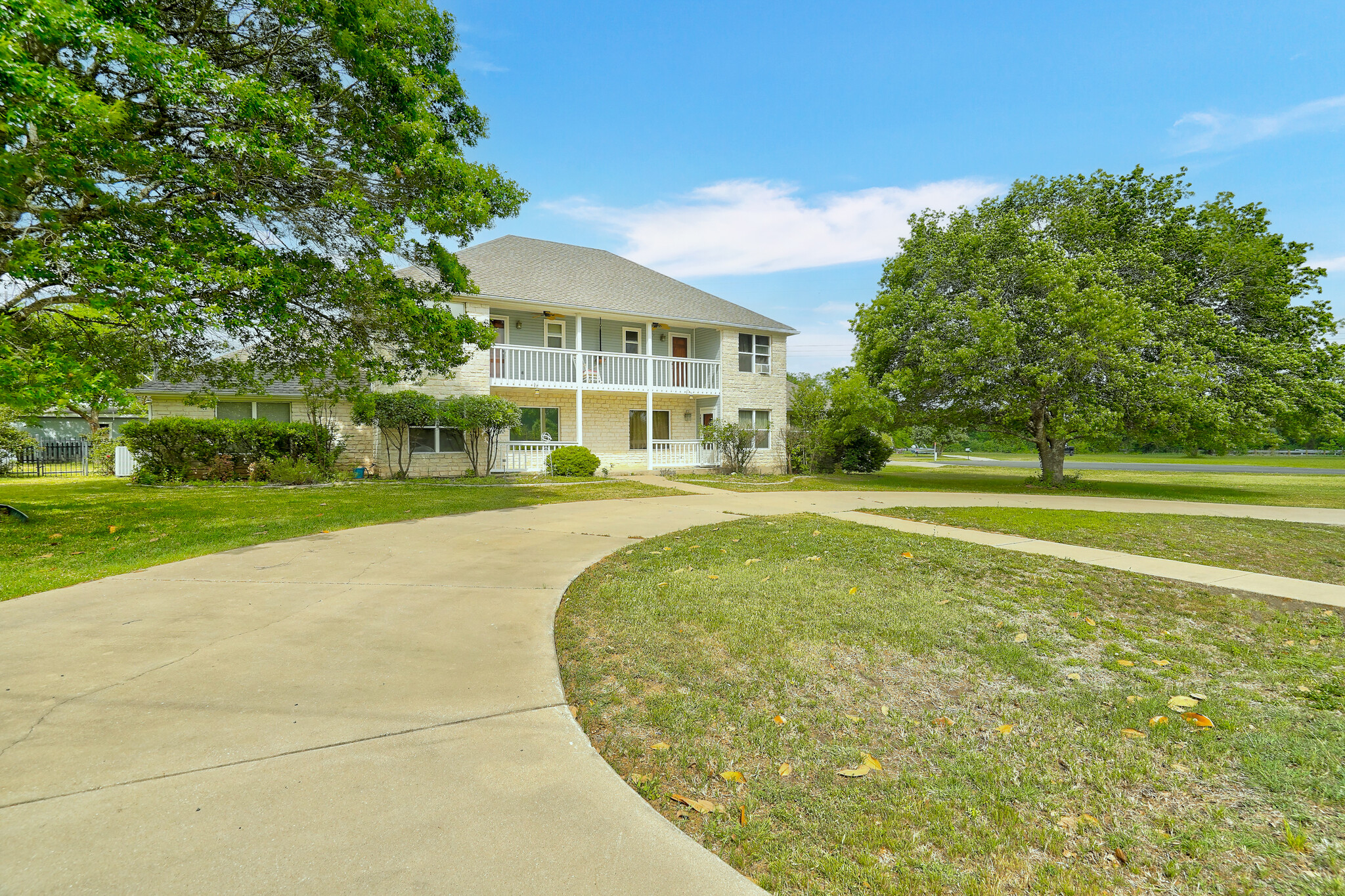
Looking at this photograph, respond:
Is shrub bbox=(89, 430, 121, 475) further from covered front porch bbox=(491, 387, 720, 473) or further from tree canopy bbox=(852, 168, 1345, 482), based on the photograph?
tree canopy bbox=(852, 168, 1345, 482)

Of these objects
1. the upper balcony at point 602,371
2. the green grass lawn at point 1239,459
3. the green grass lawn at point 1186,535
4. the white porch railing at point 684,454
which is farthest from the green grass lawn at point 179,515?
the green grass lawn at point 1239,459

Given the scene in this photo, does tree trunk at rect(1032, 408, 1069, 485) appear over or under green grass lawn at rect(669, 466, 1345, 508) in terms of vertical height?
over

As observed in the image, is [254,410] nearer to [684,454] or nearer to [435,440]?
[435,440]

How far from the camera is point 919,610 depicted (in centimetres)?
474

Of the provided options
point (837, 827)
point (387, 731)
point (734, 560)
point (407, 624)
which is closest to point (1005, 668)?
point (837, 827)

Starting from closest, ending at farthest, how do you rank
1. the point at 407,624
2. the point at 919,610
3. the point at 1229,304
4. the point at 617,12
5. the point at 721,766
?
the point at 721,766
the point at 407,624
the point at 919,610
the point at 617,12
the point at 1229,304

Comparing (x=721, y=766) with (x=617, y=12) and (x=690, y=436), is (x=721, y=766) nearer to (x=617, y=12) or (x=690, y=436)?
(x=617, y=12)

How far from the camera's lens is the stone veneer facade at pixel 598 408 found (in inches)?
740

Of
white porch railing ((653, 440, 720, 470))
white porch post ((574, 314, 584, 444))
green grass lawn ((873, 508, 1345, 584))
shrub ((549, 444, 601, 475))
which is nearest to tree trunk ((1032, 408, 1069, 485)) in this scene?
green grass lawn ((873, 508, 1345, 584))

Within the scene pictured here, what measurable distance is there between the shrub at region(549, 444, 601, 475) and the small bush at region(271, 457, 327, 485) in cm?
646

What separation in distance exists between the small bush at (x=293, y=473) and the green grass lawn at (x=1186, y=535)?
46.9 feet

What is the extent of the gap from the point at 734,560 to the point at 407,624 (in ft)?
10.9

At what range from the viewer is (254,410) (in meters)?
19.8

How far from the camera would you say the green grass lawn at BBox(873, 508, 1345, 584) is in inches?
271
